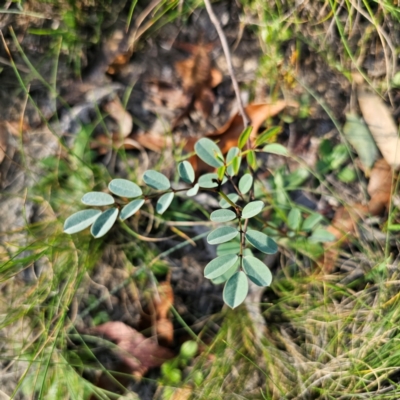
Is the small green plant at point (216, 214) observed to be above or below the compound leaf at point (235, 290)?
above

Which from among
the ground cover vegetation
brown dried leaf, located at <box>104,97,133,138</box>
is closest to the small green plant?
the ground cover vegetation

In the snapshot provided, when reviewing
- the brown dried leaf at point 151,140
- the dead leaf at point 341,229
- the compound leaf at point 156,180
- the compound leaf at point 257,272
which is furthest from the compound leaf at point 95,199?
the dead leaf at point 341,229

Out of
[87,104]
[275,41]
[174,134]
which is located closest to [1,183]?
[87,104]

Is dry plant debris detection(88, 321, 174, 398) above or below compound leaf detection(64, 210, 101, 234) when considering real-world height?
below

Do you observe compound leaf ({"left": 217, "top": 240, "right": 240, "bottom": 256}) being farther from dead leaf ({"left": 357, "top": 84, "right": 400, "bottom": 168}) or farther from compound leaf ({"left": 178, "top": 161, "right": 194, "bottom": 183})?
dead leaf ({"left": 357, "top": 84, "right": 400, "bottom": 168})

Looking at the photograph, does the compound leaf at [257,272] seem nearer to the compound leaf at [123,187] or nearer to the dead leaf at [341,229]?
the compound leaf at [123,187]

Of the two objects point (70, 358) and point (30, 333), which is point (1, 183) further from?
point (70, 358)
